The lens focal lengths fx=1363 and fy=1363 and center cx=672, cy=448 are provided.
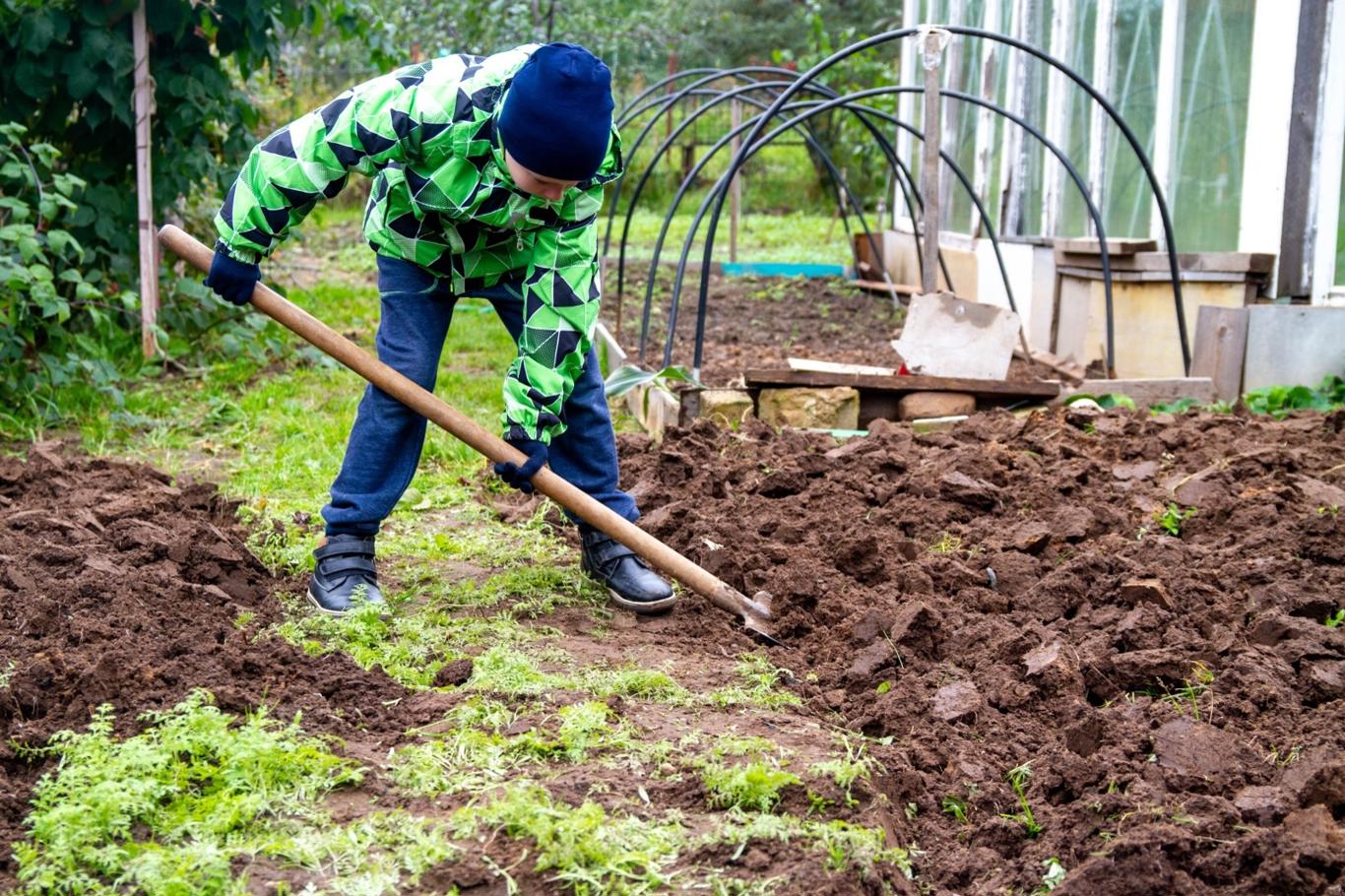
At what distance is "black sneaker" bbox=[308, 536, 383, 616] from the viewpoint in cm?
367

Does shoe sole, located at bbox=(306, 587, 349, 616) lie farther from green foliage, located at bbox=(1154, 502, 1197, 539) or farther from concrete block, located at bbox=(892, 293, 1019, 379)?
concrete block, located at bbox=(892, 293, 1019, 379)

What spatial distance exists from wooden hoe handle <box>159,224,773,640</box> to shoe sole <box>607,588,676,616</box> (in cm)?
13

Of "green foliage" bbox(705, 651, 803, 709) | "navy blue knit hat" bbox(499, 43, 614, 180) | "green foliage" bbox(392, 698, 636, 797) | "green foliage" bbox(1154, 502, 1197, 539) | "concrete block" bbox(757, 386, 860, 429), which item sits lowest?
"green foliage" bbox(705, 651, 803, 709)

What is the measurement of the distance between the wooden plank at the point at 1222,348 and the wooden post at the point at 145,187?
4891mm

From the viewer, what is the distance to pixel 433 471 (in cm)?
547

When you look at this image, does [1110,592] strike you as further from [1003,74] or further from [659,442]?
[1003,74]

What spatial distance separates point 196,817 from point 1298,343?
5.23m

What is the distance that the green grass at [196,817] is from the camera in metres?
2.15

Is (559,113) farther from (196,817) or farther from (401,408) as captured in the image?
(196,817)

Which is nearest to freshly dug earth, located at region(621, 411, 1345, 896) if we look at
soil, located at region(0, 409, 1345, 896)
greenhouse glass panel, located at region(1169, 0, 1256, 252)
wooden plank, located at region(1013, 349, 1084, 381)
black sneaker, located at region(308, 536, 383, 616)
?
soil, located at region(0, 409, 1345, 896)

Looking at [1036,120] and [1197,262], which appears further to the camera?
[1036,120]

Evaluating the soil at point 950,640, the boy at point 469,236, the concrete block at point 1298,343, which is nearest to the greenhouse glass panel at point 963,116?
the concrete block at point 1298,343

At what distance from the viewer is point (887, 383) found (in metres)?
6.00

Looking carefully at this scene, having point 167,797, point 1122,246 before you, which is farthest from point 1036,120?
point 167,797
